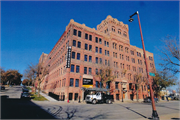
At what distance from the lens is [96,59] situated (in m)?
35.0

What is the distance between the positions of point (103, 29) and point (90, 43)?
14.9 metres

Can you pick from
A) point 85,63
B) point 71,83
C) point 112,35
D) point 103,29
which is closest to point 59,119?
point 71,83

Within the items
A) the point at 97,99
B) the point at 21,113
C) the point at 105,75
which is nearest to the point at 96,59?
the point at 105,75

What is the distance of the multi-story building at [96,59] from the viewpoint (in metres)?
29.5

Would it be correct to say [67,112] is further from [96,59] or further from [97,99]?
[96,59]

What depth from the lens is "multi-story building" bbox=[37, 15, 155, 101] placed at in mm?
29483

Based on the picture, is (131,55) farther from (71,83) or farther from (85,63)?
(71,83)

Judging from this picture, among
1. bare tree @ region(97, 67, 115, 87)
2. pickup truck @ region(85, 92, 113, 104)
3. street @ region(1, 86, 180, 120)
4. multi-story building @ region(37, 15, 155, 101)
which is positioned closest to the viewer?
street @ region(1, 86, 180, 120)

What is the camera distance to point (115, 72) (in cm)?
3806

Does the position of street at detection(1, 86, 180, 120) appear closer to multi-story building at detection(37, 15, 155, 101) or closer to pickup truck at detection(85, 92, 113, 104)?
pickup truck at detection(85, 92, 113, 104)

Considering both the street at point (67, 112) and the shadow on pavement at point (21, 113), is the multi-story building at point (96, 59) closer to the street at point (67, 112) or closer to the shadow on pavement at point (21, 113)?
the street at point (67, 112)

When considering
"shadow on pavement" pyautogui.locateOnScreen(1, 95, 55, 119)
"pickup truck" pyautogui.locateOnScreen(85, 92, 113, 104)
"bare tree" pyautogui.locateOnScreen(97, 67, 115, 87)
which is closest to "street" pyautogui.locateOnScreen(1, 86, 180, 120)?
"shadow on pavement" pyautogui.locateOnScreen(1, 95, 55, 119)

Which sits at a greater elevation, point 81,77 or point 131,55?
point 131,55

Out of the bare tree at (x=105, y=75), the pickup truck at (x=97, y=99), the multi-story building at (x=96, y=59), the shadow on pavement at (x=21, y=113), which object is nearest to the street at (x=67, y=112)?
the shadow on pavement at (x=21, y=113)
